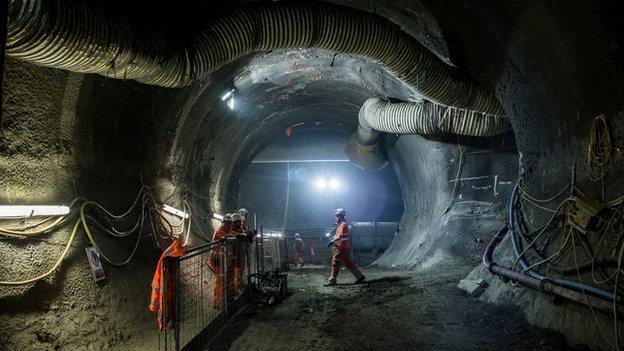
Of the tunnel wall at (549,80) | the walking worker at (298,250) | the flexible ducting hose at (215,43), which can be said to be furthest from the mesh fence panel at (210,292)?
the walking worker at (298,250)

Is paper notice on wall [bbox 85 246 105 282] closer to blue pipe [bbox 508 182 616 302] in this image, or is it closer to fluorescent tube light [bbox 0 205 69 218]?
fluorescent tube light [bbox 0 205 69 218]

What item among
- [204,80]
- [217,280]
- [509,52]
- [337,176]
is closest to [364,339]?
[217,280]

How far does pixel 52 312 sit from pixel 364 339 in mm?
3484

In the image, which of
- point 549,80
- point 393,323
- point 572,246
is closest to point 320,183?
point 393,323

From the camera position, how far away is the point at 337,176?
1995 cm

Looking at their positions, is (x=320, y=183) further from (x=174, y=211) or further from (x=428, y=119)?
(x=174, y=211)

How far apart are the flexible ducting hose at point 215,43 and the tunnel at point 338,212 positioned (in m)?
0.02

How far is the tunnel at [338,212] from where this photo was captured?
4.02 m

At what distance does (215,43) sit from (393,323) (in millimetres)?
4308

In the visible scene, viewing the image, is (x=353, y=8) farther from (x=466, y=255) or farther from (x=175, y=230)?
(x=466, y=255)

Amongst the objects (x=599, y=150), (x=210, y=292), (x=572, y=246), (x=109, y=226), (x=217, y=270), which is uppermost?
(x=599, y=150)

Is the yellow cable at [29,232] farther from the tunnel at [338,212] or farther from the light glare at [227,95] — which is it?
the light glare at [227,95]

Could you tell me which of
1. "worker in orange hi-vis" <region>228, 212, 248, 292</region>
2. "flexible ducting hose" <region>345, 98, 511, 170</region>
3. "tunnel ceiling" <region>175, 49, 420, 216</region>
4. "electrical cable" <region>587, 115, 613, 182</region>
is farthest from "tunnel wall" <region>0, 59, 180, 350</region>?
"electrical cable" <region>587, 115, 613, 182</region>

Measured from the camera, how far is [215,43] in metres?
5.33
